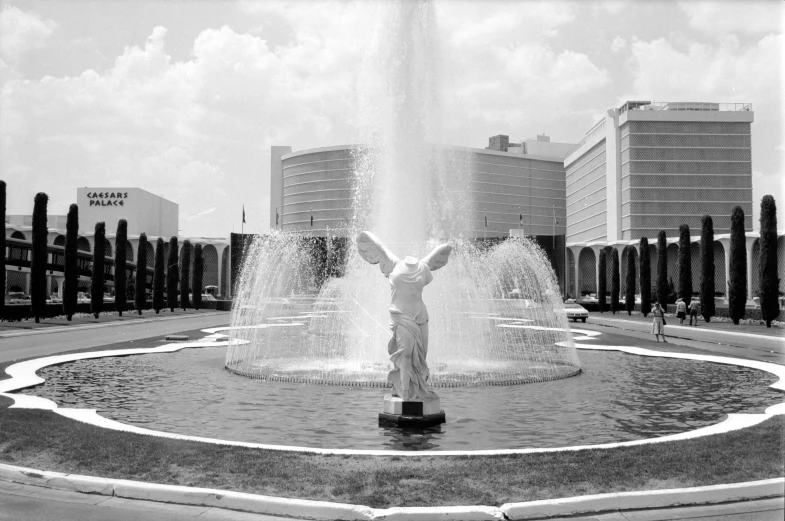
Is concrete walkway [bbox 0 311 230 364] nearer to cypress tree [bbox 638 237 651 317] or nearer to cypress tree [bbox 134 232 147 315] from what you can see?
cypress tree [bbox 134 232 147 315]

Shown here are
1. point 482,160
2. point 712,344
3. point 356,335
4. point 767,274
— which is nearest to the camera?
point 356,335

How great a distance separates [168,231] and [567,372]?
130998 mm

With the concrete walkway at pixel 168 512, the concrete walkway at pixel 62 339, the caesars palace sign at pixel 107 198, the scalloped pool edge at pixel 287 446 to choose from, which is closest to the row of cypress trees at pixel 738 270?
the scalloped pool edge at pixel 287 446

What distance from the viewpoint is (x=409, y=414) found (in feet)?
37.1

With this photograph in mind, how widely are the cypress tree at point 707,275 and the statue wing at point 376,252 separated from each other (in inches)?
1514

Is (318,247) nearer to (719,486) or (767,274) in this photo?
(767,274)

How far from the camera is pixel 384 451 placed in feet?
30.4

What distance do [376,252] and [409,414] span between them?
2860mm

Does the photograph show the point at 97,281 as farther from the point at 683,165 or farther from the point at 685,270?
the point at 683,165

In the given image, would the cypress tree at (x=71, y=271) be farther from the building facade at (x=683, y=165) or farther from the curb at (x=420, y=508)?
the building facade at (x=683, y=165)

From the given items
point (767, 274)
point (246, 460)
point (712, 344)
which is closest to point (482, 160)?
point (767, 274)

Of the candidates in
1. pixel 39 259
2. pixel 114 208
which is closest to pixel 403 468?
pixel 39 259

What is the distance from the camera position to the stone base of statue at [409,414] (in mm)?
11219

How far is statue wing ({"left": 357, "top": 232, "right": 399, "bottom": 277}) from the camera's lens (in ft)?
40.1
